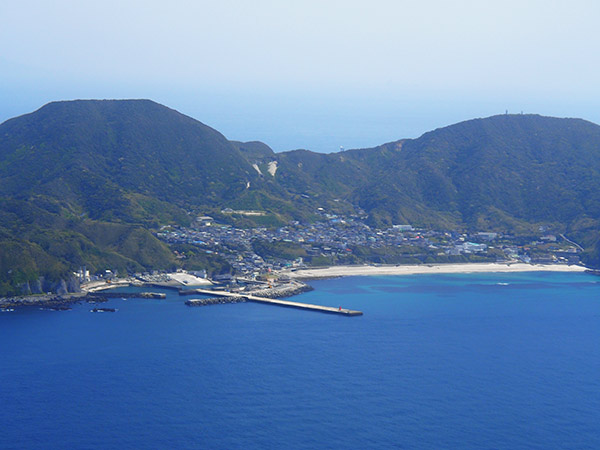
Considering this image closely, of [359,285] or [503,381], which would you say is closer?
[503,381]

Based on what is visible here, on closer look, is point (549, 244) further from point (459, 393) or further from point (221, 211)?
point (459, 393)

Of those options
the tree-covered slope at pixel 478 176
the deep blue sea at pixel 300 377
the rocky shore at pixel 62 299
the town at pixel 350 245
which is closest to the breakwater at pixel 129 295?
the rocky shore at pixel 62 299

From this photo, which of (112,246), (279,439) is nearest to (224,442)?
(279,439)

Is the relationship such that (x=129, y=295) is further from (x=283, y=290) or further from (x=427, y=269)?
(x=427, y=269)

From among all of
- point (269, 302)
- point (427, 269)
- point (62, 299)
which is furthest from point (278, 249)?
point (62, 299)

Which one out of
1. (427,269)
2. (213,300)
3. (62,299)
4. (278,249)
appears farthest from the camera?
(278,249)

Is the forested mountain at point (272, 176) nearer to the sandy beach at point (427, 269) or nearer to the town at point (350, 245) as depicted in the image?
the town at point (350, 245)
